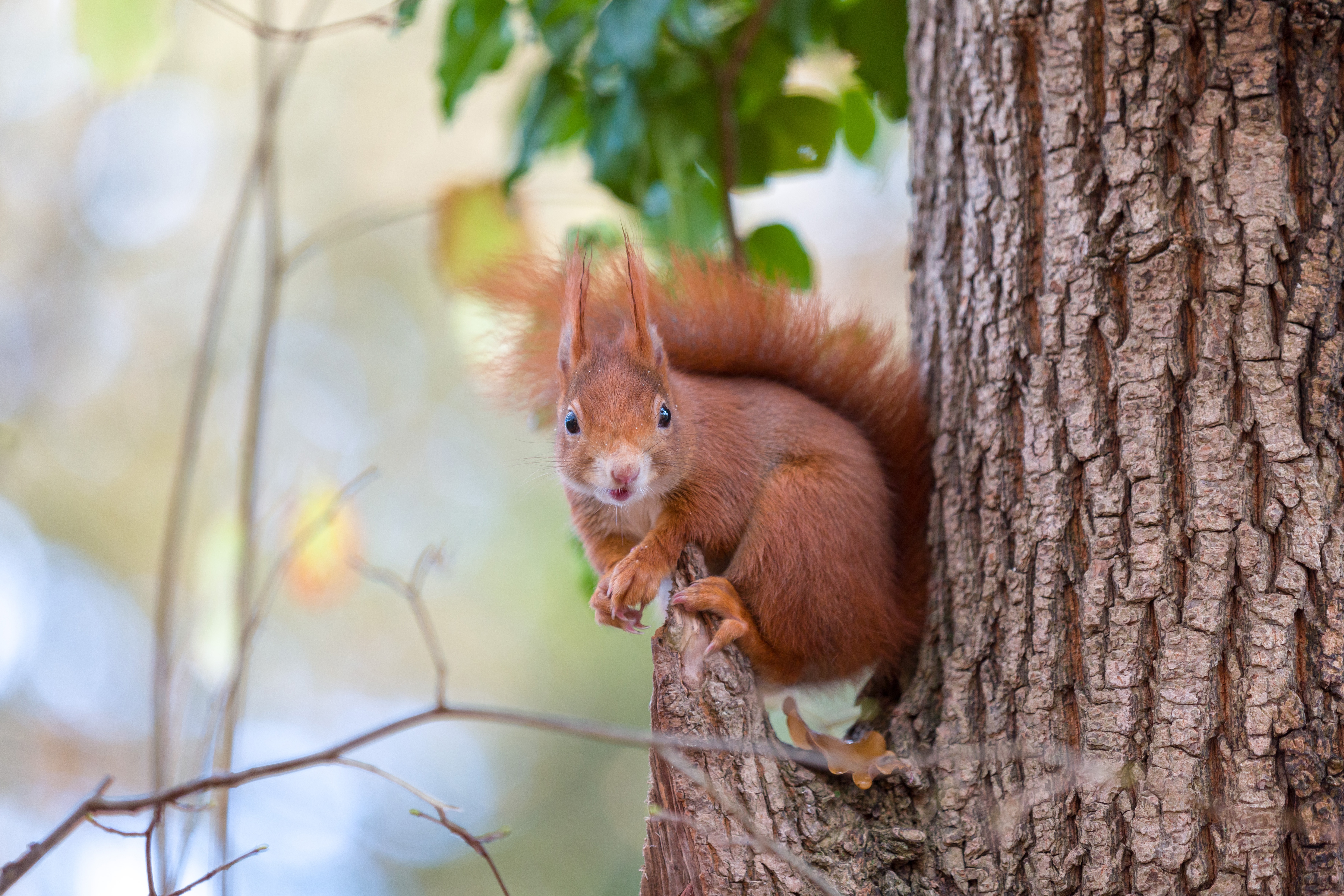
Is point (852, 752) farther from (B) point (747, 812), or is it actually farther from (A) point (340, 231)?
(A) point (340, 231)

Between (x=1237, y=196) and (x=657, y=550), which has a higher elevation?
(x=1237, y=196)

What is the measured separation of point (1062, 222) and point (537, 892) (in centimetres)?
385

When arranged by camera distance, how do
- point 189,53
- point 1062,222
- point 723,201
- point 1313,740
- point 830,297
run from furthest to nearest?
point 189,53, point 723,201, point 830,297, point 1062,222, point 1313,740

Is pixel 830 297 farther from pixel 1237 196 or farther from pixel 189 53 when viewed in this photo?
pixel 189 53

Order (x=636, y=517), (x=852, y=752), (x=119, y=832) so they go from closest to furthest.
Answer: (x=119, y=832) → (x=852, y=752) → (x=636, y=517)

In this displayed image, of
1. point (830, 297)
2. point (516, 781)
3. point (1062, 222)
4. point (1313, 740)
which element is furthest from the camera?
point (516, 781)

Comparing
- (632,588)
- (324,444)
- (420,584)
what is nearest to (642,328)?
(632,588)

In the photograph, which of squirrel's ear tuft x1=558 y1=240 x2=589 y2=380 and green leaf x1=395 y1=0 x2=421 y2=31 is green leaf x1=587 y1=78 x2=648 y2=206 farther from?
green leaf x1=395 y1=0 x2=421 y2=31

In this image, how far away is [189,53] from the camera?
421 centimetres

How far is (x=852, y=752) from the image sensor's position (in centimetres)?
141

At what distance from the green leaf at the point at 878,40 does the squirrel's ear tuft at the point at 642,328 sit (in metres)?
0.70

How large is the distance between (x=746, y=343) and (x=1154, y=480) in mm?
743

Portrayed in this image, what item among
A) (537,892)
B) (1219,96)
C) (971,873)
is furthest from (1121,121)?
(537,892)

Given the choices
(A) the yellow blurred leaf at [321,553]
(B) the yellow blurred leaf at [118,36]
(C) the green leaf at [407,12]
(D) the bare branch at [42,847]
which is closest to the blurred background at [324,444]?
(A) the yellow blurred leaf at [321,553]
